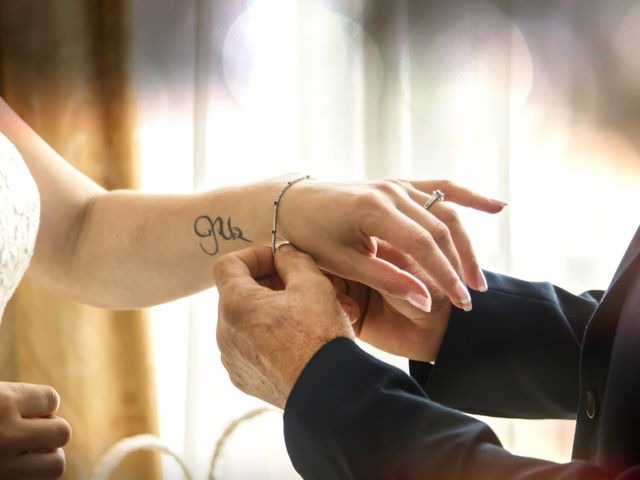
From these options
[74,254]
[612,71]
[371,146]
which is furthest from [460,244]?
[612,71]

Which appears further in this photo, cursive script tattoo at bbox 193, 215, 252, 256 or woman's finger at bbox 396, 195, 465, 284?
cursive script tattoo at bbox 193, 215, 252, 256

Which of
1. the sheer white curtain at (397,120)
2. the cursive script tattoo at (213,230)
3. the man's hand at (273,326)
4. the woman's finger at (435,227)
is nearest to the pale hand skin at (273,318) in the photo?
the man's hand at (273,326)

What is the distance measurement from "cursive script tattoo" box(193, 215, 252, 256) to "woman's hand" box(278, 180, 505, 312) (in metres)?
0.14

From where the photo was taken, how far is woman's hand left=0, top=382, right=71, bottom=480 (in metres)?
0.76

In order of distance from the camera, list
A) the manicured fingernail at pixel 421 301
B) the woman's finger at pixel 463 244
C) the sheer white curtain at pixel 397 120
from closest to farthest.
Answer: the manicured fingernail at pixel 421 301 < the woman's finger at pixel 463 244 < the sheer white curtain at pixel 397 120

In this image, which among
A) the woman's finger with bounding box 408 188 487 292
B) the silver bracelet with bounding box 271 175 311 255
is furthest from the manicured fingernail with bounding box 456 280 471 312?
the silver bracelet with bounding box 271 175 311 255

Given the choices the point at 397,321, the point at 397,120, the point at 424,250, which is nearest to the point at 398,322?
the point at 397,321

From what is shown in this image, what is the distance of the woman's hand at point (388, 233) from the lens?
2.57 ft

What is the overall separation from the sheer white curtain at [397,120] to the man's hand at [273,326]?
1304 mm

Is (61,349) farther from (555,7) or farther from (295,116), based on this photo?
(555,7)

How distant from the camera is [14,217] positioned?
0.83 m

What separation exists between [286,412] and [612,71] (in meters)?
1.74

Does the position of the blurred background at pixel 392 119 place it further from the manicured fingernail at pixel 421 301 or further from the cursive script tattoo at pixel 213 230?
the manicured fingernail at pixel 421 301

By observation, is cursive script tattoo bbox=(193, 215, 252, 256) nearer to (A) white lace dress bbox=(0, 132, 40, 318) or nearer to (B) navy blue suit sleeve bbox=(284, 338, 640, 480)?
(A) white lace dress bbox=(0, 132, 40, 318)
